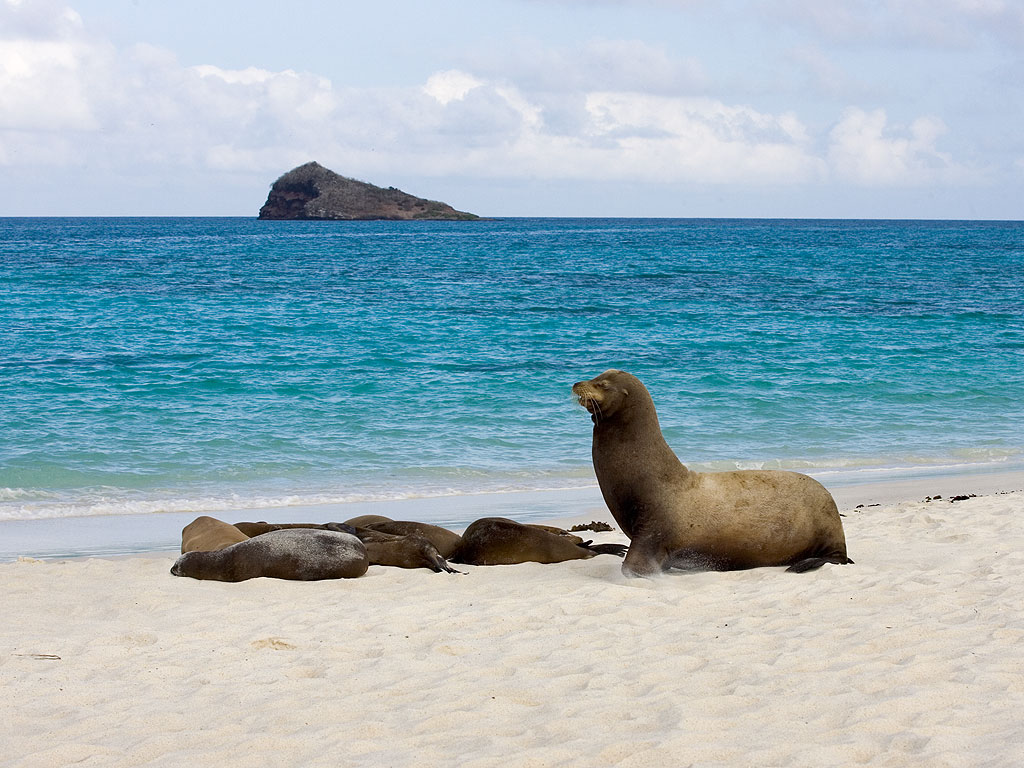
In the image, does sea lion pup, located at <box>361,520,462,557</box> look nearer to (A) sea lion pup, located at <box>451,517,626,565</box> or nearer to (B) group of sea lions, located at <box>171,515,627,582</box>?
(B) group of sea lions, located at <box>171,515,627,582</box>

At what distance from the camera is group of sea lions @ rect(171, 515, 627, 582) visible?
6949 millimetres

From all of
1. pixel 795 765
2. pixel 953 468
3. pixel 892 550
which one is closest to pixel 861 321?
pixel 953 468

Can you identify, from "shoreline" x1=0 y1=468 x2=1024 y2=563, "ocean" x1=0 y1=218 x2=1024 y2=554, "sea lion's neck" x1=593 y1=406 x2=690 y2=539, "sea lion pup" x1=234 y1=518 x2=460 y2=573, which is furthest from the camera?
"ocean" x1=0 y1=218 x2=1024 y2=554

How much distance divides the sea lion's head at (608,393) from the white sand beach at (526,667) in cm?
107

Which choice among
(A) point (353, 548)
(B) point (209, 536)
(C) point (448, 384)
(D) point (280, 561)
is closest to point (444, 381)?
(C) point (448, 384)

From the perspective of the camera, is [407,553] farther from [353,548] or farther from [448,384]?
[448,384]

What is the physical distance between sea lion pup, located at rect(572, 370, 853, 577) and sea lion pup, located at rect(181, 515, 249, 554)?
2.73 meters

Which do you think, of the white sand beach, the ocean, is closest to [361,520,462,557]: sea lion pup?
the white sand beach

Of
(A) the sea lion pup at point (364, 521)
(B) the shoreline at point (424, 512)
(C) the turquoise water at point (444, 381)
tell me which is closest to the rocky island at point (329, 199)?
(C) the turquoise water at point (444, 381)

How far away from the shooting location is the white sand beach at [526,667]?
377 centimetres

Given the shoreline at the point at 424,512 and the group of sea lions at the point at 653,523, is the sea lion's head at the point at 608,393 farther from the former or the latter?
the shoreline at the point at 424,512

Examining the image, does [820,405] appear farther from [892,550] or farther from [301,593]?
[301,593]

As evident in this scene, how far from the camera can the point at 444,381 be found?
682 inches

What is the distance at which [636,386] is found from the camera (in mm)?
6930
